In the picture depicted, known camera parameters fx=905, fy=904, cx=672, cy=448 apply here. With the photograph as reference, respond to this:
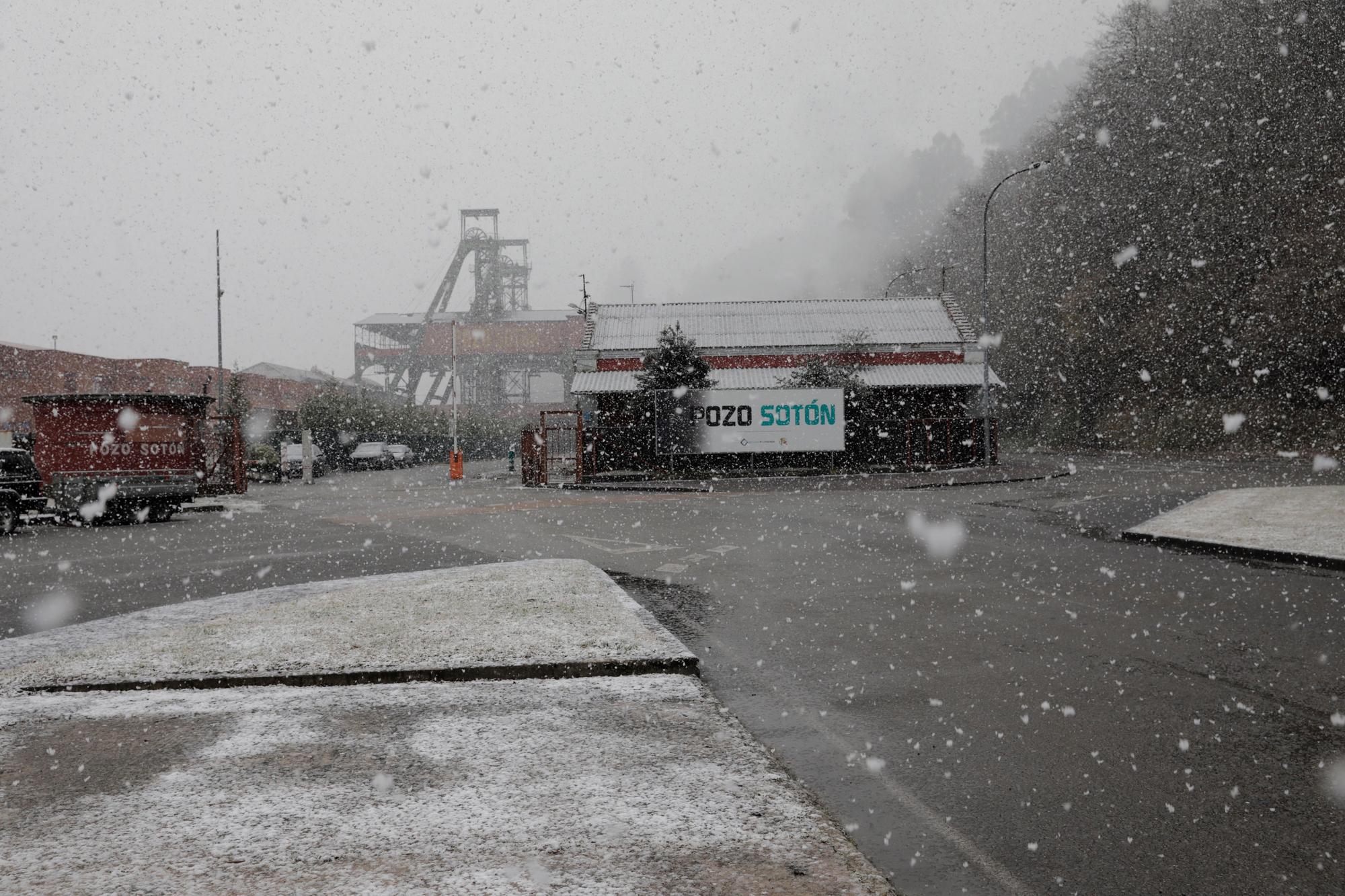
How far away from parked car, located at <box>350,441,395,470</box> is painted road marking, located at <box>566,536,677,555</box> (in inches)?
1432

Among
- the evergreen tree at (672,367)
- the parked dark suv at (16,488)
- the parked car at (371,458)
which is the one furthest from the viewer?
the parked car at (371,458)

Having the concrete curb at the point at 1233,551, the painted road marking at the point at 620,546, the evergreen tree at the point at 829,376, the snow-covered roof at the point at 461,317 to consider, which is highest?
the snow-covered roof at the point at 461,317

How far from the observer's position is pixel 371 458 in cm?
4738

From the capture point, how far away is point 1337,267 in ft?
117

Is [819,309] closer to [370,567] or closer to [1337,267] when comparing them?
[1337,267]

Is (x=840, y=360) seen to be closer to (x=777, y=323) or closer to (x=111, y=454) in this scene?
(x=777, y=323)

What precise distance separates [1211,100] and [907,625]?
4702cm

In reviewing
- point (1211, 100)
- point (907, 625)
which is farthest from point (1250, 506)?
point (1211, 100)

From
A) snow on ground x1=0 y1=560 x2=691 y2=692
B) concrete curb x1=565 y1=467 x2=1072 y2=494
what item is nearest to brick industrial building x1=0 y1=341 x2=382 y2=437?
concrete curb x1=565 y1=467 x2=1072 y2=494

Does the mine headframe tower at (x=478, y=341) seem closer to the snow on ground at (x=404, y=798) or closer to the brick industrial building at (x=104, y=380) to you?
→ the brick industrial building at (x=104, y=380)

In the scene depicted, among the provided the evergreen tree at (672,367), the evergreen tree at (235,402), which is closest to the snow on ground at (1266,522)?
the evergreen tree at (672,367)

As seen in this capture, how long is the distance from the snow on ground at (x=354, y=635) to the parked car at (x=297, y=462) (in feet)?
107

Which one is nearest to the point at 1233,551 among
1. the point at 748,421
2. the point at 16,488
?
the point at 16,488

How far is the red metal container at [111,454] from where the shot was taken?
18.1 metres
